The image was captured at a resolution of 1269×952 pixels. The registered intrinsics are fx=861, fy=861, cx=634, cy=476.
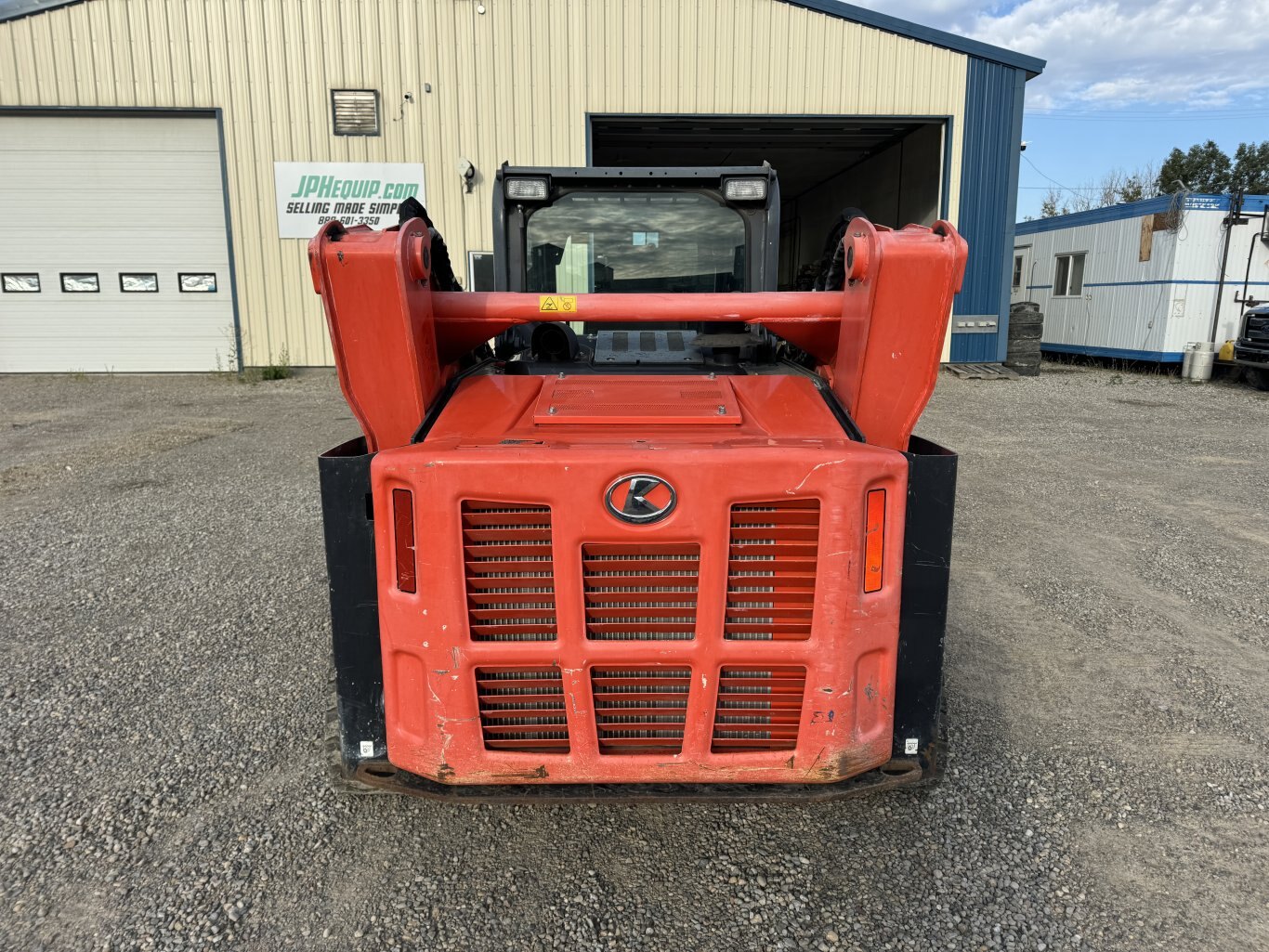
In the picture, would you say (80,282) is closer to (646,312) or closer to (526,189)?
(526,189)

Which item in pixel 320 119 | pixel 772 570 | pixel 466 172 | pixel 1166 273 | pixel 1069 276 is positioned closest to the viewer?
pixel 772 570

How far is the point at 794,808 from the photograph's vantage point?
2941 millimetres

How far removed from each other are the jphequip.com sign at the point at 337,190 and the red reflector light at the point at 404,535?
47.2 ft

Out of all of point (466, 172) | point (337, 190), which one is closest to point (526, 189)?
point (466, 172)

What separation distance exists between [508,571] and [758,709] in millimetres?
821

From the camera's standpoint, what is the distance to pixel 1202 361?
16.6 m

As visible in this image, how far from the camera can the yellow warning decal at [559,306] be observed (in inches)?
114

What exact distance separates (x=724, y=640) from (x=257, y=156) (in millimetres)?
16065

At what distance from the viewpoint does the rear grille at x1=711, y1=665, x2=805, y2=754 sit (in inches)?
95.8

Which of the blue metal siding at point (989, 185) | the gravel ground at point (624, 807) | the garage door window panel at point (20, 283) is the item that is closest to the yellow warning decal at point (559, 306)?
the gravel ground at point (624, 807)

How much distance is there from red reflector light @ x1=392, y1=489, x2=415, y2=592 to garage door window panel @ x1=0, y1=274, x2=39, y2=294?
1768cm

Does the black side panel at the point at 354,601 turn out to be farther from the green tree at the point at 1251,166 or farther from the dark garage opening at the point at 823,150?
the green tree at the point at 1251,166

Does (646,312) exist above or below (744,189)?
below

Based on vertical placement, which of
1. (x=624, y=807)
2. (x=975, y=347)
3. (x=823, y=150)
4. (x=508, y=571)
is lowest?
(x=624, y=807)
